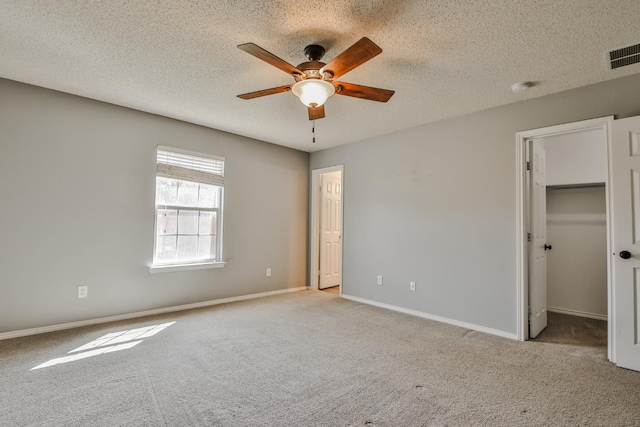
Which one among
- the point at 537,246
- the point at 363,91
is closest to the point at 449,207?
the point at 537,246

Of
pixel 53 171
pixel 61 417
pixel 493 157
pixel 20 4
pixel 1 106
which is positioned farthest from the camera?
pixel 493 157

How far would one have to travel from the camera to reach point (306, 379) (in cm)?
224

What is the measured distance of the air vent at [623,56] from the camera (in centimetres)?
225

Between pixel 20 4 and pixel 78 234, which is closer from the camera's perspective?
pixel 20 4

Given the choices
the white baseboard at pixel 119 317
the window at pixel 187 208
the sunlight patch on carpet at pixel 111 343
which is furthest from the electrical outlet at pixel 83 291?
the window at pixel 187 208

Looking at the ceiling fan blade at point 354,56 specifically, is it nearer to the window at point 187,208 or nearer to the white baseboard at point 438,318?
the window at point 187,208

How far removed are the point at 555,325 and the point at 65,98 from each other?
5909mm

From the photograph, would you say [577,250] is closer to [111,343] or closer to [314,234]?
[314,234]

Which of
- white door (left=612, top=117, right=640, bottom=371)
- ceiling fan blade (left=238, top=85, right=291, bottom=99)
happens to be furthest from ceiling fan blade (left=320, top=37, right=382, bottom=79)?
white door (left=612, top=117, right=640, bottom=371)

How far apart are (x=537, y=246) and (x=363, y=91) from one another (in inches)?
99.8

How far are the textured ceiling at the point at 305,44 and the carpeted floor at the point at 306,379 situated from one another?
241 centimetres

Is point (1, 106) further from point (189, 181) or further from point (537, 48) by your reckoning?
point (537, 48)

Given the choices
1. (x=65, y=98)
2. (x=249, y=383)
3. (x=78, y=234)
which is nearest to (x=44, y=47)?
(x=65, y=98)

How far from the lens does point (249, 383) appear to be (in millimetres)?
2174
